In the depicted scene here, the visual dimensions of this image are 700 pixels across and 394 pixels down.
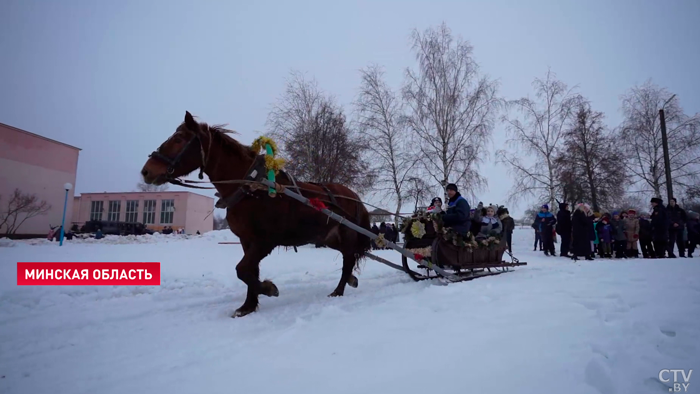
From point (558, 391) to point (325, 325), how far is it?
1974mm

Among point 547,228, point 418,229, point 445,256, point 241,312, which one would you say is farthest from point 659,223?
point 241,312

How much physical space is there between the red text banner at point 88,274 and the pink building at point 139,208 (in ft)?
168

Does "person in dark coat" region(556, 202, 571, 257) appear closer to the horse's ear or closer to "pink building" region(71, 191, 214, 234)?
the horse's ear

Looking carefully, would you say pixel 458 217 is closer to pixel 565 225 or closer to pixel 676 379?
pixel 676 379

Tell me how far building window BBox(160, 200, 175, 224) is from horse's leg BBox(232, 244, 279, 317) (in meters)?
57.6

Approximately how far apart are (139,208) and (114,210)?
415cm

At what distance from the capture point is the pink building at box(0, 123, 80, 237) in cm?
2944

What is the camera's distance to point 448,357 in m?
2.40

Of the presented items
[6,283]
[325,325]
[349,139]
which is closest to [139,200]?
[349,139]

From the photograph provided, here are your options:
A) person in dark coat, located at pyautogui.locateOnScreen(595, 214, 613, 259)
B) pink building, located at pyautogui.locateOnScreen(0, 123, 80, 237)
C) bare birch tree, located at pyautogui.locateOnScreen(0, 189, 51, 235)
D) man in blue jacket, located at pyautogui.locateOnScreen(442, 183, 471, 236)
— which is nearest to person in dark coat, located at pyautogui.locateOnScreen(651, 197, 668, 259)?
person in dark coat, located at pyautogui.locateOnScreen(595, 214, 613, 259)

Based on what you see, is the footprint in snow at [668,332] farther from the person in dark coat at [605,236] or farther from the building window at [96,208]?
the building window at [96,208]

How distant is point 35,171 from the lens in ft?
107

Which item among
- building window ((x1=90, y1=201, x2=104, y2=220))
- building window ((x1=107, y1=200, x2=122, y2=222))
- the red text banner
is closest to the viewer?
the red text banner

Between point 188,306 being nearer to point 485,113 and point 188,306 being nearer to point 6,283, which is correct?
point 6,283
